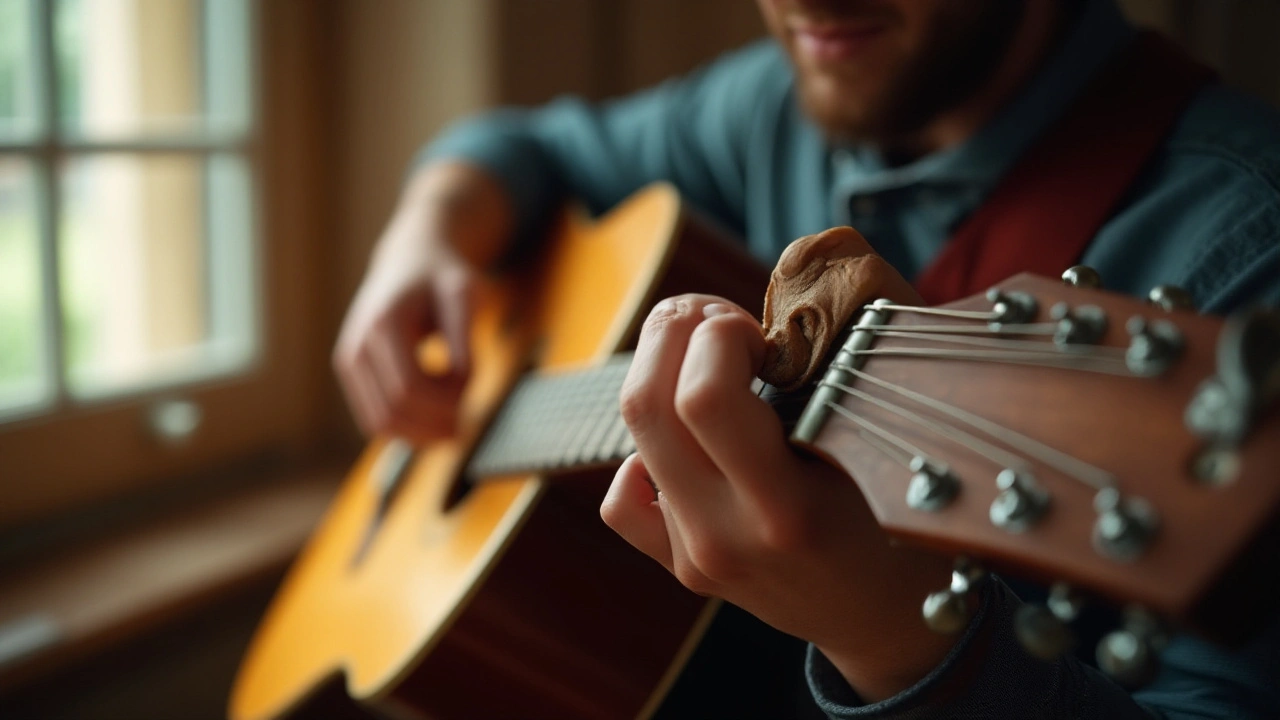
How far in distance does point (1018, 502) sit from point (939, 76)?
20.4 inches

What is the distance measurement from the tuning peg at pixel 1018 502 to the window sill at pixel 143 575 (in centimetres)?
95

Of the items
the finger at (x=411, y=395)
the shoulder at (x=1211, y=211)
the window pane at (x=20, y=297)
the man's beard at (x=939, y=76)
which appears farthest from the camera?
the window pane at (x=20, y=297)

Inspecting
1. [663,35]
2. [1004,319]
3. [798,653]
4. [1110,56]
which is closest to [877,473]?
[1004,319]

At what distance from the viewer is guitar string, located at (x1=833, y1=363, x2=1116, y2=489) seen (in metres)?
0.34

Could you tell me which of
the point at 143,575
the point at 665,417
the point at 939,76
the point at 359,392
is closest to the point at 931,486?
the point at 665,417

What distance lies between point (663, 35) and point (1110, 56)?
0.88 metres

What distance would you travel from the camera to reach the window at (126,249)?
1.08 metres

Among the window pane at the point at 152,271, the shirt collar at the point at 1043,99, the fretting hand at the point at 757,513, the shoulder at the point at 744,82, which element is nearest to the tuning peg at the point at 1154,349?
the fretting hand at the point at 757,513

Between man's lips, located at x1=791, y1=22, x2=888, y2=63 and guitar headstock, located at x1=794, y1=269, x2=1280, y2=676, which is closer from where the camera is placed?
guitar headstock, located at x1=794, y1=269, x2=1280, y2=676

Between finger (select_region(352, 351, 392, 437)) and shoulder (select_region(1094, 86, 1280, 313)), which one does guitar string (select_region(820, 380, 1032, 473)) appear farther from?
finger (select_region(352, 351, 392, 437))

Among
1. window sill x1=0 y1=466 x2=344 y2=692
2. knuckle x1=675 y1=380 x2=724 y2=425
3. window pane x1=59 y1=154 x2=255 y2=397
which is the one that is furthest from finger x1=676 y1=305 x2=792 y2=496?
window pane x1=59 y1=154 x2=255 y2=397

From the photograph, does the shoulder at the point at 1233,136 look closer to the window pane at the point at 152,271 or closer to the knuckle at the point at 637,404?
the knuckle at the point at 637,404

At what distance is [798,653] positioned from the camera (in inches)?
28.4

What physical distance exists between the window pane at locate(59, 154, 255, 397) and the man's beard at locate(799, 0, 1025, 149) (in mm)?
817
